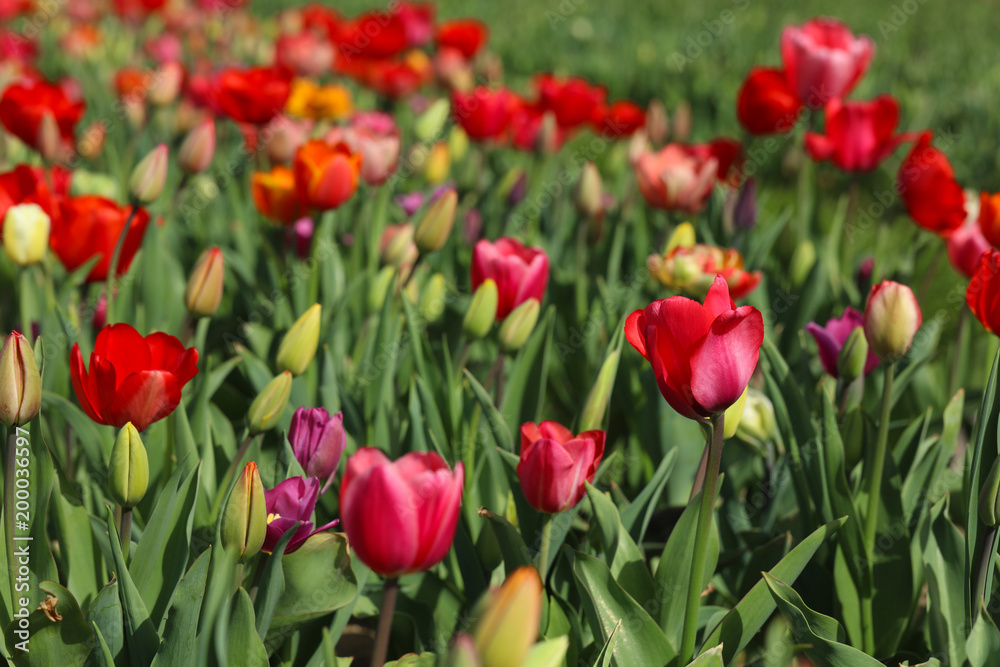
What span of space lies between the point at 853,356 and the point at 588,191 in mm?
890

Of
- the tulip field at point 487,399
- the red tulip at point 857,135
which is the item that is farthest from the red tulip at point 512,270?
the red tulip at point 857,135

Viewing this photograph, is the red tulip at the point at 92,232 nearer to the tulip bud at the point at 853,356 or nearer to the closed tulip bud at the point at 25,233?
the closed tulip bud at the point at 25,233

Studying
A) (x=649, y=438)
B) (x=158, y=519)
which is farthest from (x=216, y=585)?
(x=649, y=438)

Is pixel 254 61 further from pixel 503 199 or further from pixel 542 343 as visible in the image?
pixel 542 343

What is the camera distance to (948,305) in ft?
7.14

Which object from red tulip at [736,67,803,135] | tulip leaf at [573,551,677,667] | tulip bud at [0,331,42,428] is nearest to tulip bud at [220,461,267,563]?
tulip bud at [0,331,42,428]

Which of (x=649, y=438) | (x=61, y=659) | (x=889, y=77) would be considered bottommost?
(x=889, y=77)

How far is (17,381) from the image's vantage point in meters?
0.80

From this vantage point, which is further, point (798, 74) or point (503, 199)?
point (503, 199)

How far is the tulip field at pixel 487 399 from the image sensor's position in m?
0.81

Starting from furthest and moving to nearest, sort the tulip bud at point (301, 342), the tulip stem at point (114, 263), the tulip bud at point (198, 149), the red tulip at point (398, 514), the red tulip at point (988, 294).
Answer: the tulip bud at point (198, 149) → the tulip stem at point (114, 263) → the tulip bud at point (301, 342) → the red tulip at point (988, 294) → the red tulip at point (398, 514)

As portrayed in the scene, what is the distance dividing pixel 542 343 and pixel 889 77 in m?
3.79

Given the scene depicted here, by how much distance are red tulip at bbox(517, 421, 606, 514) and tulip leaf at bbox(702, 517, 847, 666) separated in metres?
0.22

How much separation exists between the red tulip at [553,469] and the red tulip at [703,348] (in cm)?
13
